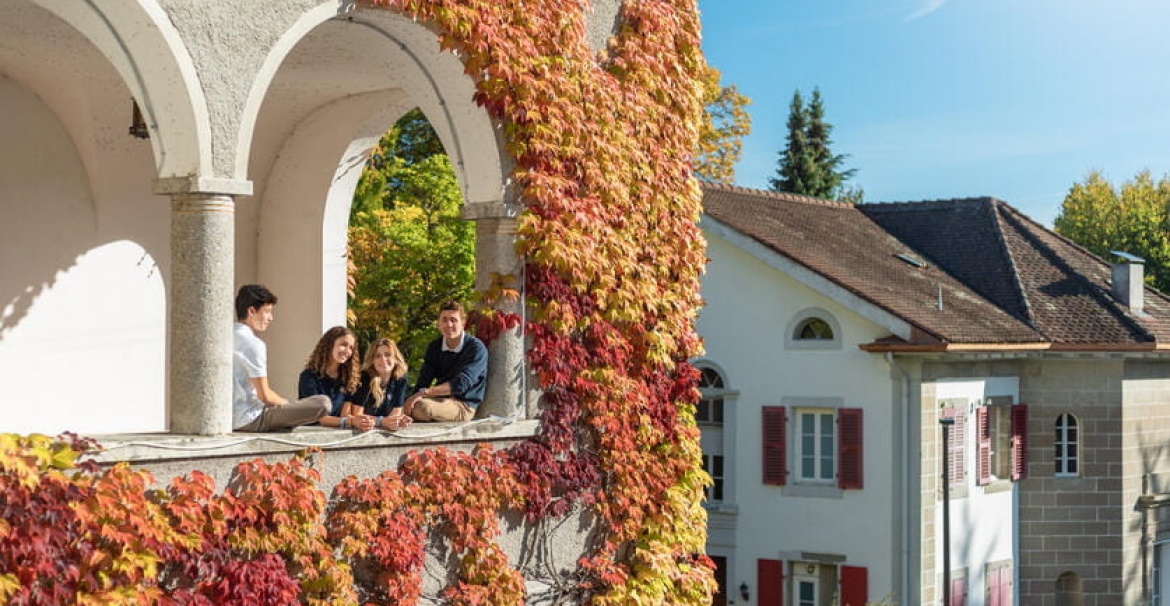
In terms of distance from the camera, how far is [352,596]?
30.1 feet

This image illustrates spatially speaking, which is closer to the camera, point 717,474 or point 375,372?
point 375,372

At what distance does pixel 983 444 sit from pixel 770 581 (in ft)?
15.6

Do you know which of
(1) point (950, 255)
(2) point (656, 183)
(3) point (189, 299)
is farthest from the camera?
(1) point (950, 255)

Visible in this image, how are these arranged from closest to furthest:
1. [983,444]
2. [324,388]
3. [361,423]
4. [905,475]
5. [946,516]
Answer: [361,423], [324,388], [946,516], [905,475], [983,444]

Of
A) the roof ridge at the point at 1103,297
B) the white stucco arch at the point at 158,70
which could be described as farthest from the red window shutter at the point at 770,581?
the white stucco arch at the point at 158,70

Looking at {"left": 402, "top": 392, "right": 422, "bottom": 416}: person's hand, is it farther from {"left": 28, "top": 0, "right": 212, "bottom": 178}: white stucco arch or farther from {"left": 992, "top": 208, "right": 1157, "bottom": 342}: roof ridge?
{"left": 992, "top": 208, "right": 1157, "bottom": 342}: roof ridge

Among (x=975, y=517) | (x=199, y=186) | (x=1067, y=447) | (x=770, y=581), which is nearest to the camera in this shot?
(x=199, y=186)

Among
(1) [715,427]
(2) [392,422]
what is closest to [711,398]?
(1) [715,427]

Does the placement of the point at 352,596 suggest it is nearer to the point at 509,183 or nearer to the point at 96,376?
the point at 509,183

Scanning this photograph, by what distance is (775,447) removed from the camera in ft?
100.0

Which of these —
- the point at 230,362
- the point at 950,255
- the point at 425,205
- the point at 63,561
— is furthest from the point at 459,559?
the point at 950,255

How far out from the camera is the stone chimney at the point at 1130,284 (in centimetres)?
→ 3375

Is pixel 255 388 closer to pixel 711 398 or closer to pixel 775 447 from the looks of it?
pixel 775 447

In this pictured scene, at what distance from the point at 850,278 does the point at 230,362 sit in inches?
900
